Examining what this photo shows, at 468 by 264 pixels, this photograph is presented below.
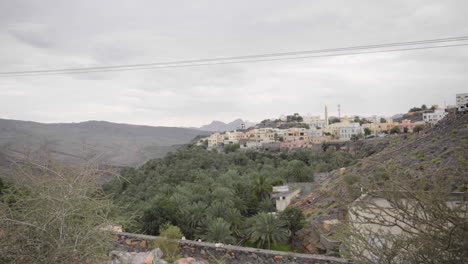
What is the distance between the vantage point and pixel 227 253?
19.4ft

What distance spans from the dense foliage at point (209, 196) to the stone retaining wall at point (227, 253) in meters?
0.47

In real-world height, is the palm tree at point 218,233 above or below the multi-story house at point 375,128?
below

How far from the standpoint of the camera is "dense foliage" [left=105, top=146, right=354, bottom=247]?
15.6m

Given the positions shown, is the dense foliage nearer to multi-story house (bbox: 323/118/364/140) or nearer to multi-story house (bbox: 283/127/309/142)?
multi-story house (bbox: 323/118/364/140)

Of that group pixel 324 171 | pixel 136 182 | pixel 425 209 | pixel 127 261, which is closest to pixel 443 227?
pixel 425 209

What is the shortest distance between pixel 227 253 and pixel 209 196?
1723cm

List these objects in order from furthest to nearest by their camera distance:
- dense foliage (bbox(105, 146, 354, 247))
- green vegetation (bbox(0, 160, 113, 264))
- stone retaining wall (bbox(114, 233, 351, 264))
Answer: dense foliage (bbox(105, 146, 354, 247)) → stone retaining wall (bbox(114, 233, 351, 264)) → green vegetation (bbox(0, 160, 113, 264))

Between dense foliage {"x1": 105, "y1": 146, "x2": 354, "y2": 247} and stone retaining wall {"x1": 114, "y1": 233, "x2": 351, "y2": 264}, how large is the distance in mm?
470

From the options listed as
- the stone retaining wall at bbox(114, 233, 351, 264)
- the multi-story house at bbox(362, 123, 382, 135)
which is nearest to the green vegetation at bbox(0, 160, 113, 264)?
the stone retaining wall at bbox(114, 233, 351, 264)

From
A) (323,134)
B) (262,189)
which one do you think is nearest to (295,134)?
(323,134)

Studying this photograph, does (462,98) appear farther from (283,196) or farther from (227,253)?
(227,253)

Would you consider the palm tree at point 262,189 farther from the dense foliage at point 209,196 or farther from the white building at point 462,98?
the white building at point 462,98

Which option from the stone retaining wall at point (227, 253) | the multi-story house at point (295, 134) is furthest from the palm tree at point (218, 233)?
the multi-story house at point (295, 134)

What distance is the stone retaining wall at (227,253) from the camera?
567 cm
